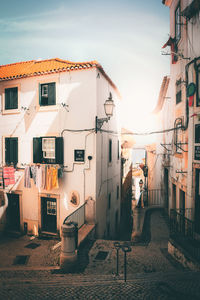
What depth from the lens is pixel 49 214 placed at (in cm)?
1229

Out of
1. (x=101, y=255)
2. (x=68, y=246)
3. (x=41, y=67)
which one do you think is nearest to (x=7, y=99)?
(x=41, y=67)

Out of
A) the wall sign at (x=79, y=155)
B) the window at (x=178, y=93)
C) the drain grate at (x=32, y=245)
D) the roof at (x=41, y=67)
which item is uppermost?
the roof at (x=41, y=67)

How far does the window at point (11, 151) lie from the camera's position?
42.3ft

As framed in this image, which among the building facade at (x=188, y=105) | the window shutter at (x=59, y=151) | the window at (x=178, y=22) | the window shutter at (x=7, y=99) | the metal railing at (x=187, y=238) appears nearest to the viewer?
the metal railing at (x=187, y=238)

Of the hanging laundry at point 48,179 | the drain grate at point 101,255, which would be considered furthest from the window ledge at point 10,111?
the drain grate at point 101,255

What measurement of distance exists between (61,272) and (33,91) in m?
10.2

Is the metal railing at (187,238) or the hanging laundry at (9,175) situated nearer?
the metal railing at (187,238)

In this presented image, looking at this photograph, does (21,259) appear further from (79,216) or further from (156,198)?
(156,198)

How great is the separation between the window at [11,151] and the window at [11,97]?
88.6 inches

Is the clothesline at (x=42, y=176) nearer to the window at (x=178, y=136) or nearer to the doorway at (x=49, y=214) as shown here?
the doorway at (x=49, y=214)

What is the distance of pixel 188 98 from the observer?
9203 mm

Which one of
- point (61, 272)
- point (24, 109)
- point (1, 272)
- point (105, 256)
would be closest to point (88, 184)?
point (105, 256)

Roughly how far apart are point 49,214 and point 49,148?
4227 mm

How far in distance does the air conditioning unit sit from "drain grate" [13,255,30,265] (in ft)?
18.0
